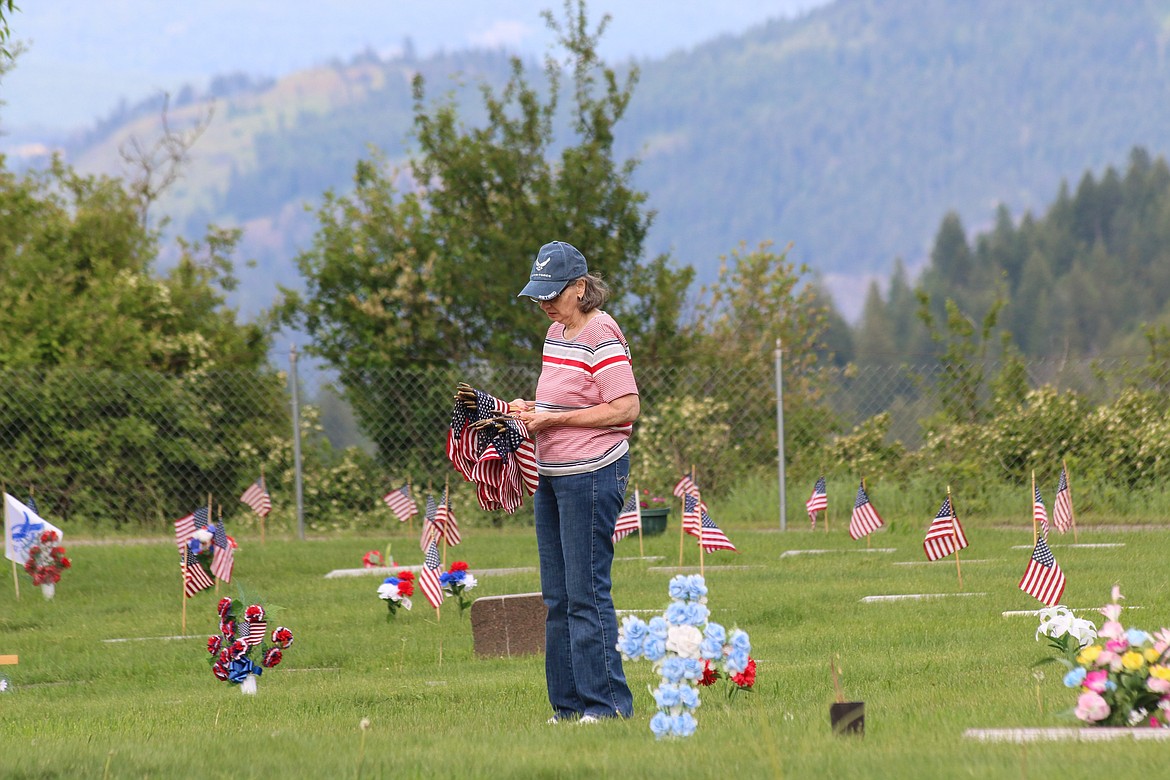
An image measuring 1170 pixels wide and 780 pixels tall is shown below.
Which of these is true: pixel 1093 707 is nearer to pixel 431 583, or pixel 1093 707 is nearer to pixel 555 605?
pixel 555 605

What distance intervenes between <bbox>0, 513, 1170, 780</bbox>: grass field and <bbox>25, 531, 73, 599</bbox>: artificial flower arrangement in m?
0.21

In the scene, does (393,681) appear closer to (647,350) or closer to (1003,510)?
(1003,510)

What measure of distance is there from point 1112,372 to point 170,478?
10.8m

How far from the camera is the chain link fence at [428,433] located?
1680cm

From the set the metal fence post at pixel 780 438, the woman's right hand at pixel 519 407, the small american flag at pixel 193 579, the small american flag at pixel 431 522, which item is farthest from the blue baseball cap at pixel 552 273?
the metal fence post at pixel 780 438

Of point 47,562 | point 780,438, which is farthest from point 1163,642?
→ point 780,438

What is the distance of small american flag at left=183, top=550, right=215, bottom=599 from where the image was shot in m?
10.6

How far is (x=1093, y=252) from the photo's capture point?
11669cm

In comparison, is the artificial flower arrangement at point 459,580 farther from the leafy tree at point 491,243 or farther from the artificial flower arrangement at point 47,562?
the leafy tree at point 491,243

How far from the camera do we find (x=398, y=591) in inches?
417

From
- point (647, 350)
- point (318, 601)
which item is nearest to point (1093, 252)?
point (647, 350)

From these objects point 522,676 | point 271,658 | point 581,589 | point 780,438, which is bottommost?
point 522,676

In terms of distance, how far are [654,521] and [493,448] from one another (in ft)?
31.2

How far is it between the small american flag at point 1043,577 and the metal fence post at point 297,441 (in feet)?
31.2
